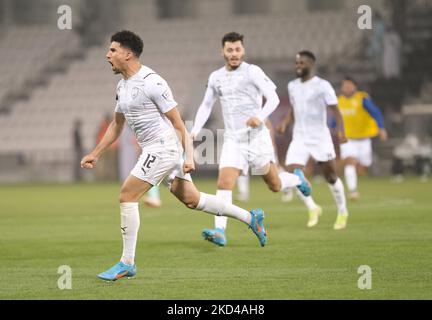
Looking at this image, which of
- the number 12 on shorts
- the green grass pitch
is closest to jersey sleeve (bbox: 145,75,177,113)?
the number 12 on shorts

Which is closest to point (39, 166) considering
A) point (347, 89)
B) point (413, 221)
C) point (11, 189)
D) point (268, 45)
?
point (11, 189)

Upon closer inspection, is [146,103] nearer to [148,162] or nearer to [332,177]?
[148,162]

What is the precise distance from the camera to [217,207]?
1038cm

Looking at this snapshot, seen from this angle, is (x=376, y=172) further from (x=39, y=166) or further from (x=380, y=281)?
(x=380, y=281)

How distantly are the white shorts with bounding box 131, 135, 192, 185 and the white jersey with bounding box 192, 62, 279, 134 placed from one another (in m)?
2.28

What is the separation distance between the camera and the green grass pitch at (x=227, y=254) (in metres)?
8.48

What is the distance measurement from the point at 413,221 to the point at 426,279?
5946 mm

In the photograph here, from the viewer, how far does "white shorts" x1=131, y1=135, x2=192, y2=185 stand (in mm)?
9430

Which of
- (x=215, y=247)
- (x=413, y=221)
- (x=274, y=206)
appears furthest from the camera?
(x=274, y=206)

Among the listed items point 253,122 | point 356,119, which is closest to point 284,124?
point 253,122

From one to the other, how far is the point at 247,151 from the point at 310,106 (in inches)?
87.3

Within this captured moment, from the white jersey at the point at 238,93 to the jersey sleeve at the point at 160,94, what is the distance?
263cm

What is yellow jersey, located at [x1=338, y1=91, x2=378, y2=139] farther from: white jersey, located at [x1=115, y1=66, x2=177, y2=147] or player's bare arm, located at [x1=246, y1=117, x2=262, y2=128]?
white jersey, located at [x1=115, y1=66, x2=177, y2=147]
